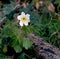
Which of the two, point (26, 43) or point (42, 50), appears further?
point (42, 50)

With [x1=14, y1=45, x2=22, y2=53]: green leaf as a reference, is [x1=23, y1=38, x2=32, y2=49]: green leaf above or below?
above

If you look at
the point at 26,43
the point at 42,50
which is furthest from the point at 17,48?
the point at 42,50

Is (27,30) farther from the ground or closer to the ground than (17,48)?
farther from the ground

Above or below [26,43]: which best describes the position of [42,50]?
below

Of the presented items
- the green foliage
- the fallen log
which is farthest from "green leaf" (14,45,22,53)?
the fallen log

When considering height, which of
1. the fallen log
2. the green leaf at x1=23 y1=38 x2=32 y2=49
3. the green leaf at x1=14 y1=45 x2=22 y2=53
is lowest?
the fallen log

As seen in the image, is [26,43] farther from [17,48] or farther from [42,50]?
[42,50]

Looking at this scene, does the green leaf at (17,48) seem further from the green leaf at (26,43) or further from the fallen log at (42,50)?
the fallen log at (42,50)

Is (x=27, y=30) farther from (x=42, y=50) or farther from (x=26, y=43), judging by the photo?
(x=42, y=50)

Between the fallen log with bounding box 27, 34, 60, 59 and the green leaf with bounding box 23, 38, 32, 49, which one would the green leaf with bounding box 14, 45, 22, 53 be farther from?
the fallen log with bounding box 27, 34, 60, 59
